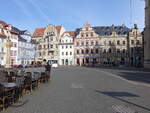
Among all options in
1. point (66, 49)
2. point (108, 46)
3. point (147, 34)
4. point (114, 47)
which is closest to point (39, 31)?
point (66, 49)

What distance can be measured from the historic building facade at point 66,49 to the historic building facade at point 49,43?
1699 millimetres

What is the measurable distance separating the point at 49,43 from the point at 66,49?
780 centimetres

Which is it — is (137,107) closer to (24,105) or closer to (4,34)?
(24,105)

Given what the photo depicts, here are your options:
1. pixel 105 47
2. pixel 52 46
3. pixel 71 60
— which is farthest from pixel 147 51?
pixel 52 46

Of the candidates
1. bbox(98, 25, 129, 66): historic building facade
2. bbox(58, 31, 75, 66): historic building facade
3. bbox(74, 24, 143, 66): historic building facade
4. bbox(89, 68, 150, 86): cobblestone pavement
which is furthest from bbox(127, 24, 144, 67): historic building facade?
bbox(89, 68, 150, 86): cobblestone pavement

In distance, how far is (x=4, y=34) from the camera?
60844 mm

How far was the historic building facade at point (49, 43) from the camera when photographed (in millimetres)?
86312

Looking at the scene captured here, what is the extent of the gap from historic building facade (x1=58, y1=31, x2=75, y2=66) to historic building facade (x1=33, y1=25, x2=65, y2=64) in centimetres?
170

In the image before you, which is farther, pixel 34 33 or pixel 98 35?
pixel 34 33

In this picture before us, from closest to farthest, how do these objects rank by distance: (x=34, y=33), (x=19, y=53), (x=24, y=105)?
(x=24, y=105) → (x=19, y=53) → (x=34, y=33)

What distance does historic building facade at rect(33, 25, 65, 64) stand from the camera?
8631cm

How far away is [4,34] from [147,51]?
3790 centimetres

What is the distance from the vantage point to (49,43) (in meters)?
87.3

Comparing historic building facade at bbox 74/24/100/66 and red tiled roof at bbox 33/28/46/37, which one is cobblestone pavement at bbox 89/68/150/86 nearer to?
historic building facade at bbox 74/24/100/66
